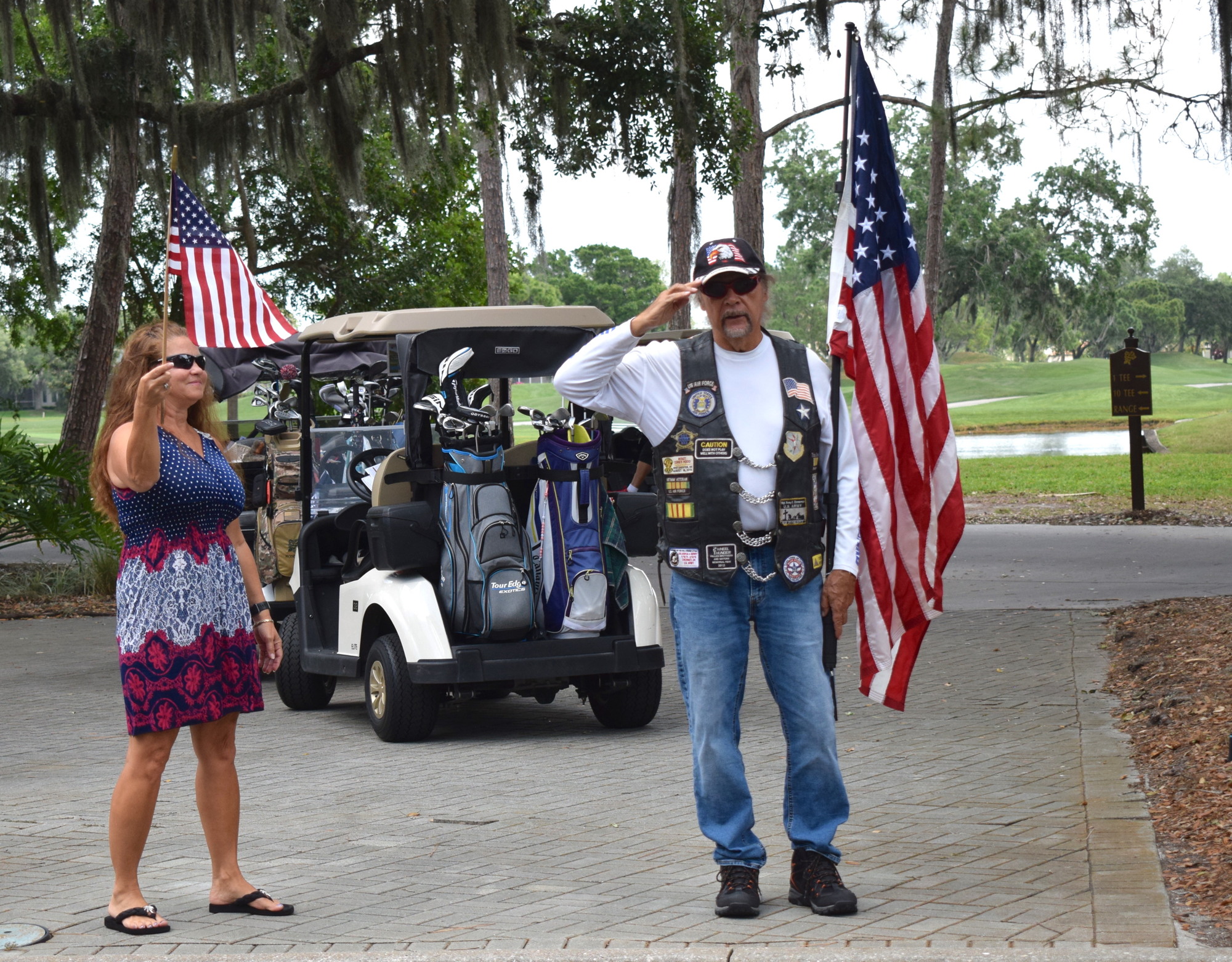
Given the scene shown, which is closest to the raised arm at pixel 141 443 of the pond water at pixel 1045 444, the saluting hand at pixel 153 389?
the saluting hand at pixel 153 389

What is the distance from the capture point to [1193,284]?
128 metres

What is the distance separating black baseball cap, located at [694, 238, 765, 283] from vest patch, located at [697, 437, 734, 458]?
48 cm

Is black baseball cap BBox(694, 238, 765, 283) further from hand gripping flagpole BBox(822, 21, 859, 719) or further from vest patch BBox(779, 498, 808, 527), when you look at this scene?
vest patch BBox(779, 498, 808, 527)

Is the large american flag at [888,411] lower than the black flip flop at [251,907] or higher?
higher

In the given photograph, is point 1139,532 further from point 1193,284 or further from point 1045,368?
point 1193,284

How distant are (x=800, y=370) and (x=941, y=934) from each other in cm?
173

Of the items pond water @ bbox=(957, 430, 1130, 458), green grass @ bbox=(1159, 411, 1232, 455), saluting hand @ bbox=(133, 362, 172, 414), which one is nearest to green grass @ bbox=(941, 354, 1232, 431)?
pond water @ bbox=(957, 430, 1130, 458)

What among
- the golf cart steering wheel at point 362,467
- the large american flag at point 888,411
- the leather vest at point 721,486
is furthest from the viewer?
the golf cart steering wheel at point 362,467

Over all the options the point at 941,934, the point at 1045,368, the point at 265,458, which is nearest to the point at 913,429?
the point at 941,934

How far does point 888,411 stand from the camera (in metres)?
5.10

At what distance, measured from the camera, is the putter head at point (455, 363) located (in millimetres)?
7672

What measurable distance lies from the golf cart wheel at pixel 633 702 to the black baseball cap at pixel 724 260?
3554 millimetres

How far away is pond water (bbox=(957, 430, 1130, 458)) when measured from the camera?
124 feet

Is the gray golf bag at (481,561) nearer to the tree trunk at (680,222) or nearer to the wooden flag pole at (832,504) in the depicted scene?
the wooden flag pole at (832,504)
